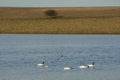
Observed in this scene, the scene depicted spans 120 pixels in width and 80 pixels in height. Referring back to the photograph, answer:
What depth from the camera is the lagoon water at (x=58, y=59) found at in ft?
100

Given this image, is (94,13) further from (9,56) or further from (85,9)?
(9,56)

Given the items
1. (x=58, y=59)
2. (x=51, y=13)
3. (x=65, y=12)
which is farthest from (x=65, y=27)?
(x=58, y=59)

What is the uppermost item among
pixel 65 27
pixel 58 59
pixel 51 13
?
pixel 58 59

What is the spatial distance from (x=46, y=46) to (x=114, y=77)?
17835mm

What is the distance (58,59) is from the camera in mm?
37156

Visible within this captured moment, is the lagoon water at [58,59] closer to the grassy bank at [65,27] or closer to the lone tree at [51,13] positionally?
the grassy bank at [65,27]

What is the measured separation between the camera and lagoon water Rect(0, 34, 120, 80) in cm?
3055

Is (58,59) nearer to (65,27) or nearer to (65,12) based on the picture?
(65,27)

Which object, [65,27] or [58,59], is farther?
[65,27]

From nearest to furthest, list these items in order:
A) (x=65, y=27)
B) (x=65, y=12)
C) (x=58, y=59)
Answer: (x=58, y=59) < (x=65, y=27) < (x=65, y=12)

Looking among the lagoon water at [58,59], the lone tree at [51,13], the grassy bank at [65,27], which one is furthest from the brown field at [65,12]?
the lagoon water at [58,59]

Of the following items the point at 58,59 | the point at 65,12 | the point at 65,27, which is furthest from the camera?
the point at 65,12

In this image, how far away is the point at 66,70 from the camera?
105ft

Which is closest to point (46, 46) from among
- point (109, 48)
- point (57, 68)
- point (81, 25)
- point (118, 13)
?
point (109, 48)
